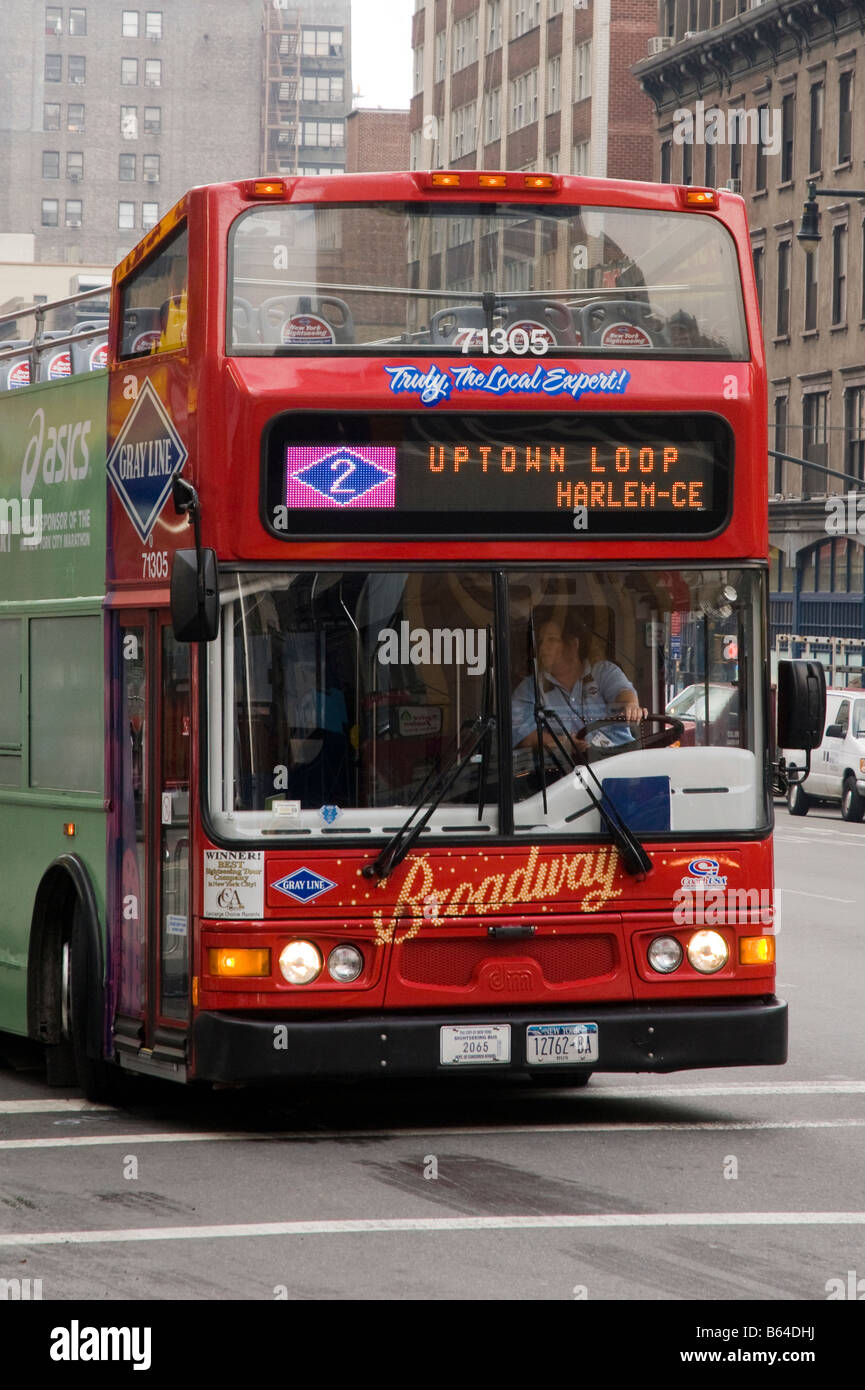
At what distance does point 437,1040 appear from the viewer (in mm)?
9242

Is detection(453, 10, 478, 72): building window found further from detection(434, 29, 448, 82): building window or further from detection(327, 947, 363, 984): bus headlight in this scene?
detection(327, 947, 363, 984): bus headlight

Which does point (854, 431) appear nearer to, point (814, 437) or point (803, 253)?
point (814, 437)

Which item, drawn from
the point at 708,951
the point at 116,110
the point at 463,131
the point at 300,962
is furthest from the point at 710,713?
the point at 116,110

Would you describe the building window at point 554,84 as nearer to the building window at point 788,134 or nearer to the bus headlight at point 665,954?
the building window at point 788,134

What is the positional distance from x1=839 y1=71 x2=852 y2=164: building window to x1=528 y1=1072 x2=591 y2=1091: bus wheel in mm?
46324

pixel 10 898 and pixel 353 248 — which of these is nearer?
pixel 353 248

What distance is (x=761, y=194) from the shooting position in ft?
198

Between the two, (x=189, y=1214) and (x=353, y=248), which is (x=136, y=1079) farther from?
(x=353, y=248)

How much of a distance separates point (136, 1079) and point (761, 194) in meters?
52.4

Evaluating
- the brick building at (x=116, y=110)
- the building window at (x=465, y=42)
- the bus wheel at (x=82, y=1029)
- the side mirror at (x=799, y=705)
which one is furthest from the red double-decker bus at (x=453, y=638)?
the brick building at (x=116, y=110)

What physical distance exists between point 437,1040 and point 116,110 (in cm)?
13089

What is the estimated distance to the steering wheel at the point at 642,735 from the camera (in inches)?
372

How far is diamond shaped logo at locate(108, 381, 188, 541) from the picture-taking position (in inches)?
382
